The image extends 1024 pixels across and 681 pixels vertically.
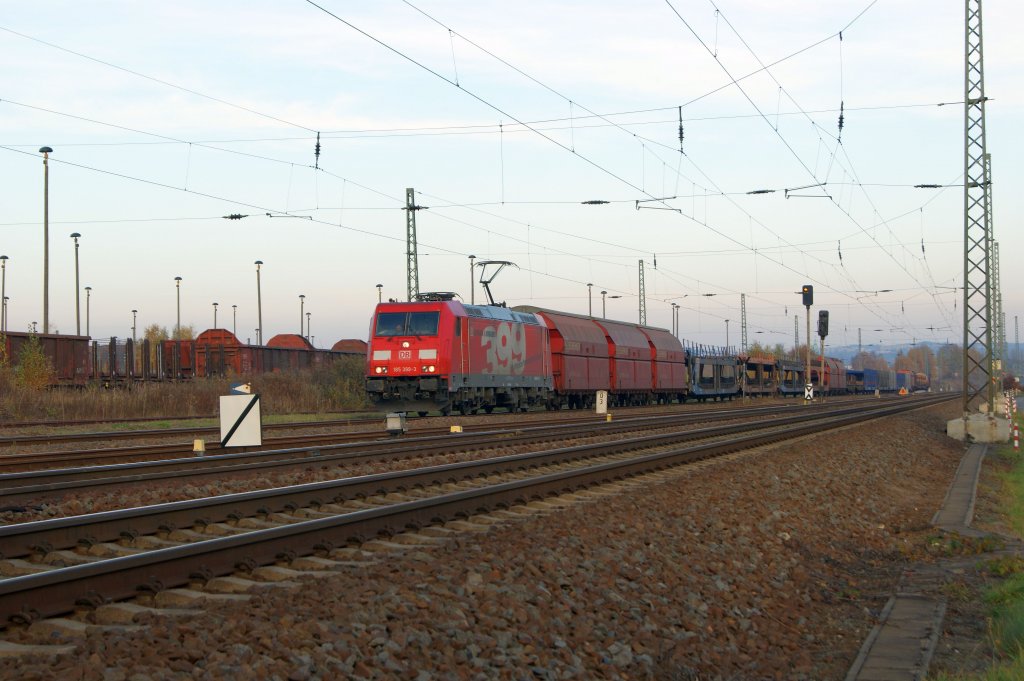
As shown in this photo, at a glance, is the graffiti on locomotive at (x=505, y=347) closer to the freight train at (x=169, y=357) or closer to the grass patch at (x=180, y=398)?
the grass patch at (x=180, y=398)

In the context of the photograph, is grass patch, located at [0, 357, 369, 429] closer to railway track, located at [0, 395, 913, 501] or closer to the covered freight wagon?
the covered freight wagon

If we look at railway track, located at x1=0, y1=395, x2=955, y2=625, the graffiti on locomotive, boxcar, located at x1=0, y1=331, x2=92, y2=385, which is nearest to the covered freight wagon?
the graffiti on locomotive

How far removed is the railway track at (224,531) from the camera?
599 centimetres

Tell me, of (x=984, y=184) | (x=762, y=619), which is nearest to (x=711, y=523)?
(x=762, y=619)

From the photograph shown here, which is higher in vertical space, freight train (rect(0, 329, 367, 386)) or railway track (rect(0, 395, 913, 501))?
freight train (rect(0, 329, 367, 386))

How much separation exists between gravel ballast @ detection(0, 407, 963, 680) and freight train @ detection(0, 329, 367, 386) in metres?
28.5

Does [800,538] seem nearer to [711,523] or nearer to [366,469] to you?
[711,523]

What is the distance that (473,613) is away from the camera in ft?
20.8

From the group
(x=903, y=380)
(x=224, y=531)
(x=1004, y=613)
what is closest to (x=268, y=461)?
(x=224, y=531)

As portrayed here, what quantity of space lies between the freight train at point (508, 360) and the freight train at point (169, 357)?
10085mm

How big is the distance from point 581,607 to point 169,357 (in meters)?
44.8

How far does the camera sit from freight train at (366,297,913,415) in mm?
28062

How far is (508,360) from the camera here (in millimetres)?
32250

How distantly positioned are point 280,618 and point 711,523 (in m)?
6.54
